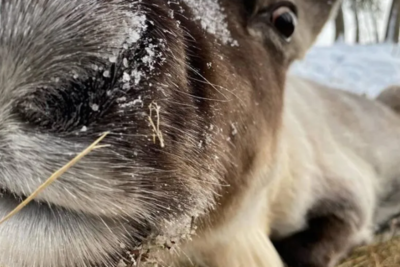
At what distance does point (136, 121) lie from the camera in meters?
1.17

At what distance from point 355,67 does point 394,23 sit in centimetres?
621

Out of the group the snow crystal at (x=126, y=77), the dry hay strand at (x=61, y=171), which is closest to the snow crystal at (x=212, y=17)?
the snow crystal at (x=126, y=77)

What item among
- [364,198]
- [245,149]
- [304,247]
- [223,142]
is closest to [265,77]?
[245,149]

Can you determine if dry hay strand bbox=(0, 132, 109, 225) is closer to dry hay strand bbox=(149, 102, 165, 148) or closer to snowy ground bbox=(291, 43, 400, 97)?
dry hay strand bbox=(149, 102, 165, 148)

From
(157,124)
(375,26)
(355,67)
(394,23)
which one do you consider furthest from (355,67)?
(375,26)

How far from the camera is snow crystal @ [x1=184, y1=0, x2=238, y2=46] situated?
1.60 metres

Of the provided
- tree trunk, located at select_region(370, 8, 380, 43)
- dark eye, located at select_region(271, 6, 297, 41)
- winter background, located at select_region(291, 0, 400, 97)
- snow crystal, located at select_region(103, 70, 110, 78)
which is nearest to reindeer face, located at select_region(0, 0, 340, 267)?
snow crystal, located at select_region(103, 70, 110, 78)

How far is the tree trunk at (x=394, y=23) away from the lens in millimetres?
14305

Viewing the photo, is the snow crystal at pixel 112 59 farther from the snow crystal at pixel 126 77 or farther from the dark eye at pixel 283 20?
the dark eye at pixel 283 20

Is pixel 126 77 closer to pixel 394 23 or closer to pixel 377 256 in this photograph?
pixel 377 256

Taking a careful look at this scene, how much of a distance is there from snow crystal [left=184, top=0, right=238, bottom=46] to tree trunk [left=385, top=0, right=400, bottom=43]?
13.2 meters

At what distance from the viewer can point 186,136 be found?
133cm

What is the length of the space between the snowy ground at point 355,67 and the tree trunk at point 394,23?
3280mm

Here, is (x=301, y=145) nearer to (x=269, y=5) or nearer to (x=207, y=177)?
(x=269, y=5)
